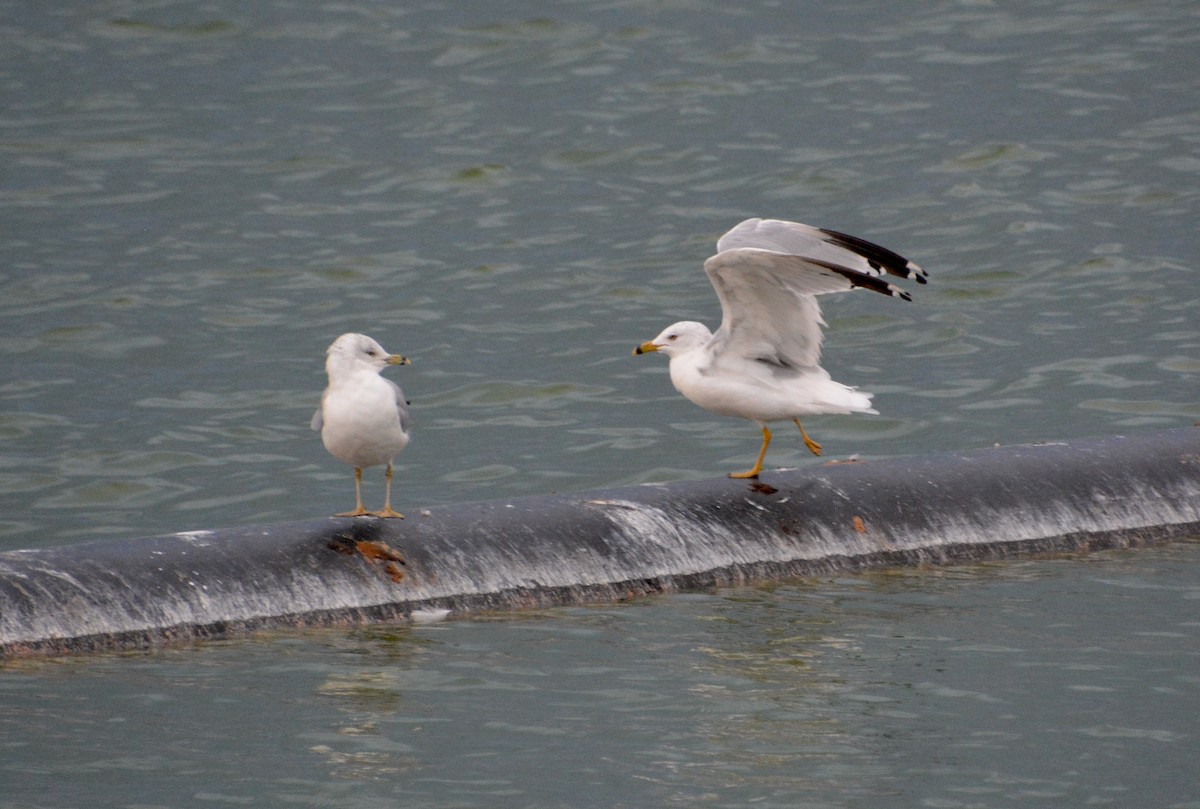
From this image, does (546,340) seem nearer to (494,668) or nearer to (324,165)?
(324,165)

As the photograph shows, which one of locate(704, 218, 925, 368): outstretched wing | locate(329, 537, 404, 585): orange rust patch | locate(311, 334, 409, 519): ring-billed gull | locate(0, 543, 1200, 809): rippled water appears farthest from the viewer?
locate(704, 218, 925, 368): outstretched wing

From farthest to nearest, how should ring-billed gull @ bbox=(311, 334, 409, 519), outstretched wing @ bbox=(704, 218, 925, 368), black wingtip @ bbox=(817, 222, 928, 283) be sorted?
1. black wingtip @ bbox=(817, 222, 928, 283)
2. outstretched wing @ bbox=(704, 218, 925, 368)
3. ring-billed gull @ bbox=(311, 334, 409, 519)

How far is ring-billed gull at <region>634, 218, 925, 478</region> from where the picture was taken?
7121mm

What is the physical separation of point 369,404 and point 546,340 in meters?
6.71

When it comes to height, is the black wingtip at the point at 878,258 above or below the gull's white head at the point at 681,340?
above

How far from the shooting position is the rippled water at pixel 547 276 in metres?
5.60

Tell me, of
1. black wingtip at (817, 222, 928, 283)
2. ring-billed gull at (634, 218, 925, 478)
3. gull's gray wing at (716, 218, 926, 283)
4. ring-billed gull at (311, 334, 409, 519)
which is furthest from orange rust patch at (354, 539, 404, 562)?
black wingtip at (817, 222, 928, 283)

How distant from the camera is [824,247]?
7.18 metres

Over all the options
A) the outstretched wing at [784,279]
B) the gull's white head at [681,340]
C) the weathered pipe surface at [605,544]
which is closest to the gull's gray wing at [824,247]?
the outstretched wing at [784,279]

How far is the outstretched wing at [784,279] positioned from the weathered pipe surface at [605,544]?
0.56m

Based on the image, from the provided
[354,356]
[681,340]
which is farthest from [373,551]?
[681,340]

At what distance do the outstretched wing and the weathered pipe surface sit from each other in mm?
564

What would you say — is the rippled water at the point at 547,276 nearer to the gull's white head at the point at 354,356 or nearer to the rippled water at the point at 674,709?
the rippled water at the point at 674,709

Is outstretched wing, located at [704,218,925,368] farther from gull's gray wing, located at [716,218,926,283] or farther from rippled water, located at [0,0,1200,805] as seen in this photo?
rippled water, located at [0,0,1200,805]
